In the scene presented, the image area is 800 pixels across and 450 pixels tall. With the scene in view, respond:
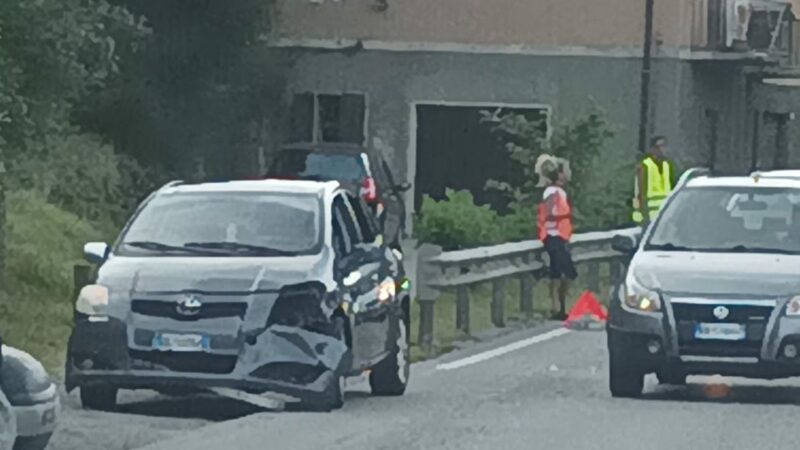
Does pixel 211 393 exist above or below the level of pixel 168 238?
below

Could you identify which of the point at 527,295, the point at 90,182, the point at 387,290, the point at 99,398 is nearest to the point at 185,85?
the point at 90,182

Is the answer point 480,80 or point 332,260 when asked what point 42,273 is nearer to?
point 332,260

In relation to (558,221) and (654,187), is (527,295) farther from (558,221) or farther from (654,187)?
(654,187)

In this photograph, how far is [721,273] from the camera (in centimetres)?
1770

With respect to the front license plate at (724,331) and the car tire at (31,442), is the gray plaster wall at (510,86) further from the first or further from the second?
the car tire at (31,442)

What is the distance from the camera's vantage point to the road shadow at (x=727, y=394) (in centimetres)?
1825

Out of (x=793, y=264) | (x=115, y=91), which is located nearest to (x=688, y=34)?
(x=115, y=91)

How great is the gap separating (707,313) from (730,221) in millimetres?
1595

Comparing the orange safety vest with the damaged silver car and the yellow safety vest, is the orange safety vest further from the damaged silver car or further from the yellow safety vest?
the damaged silver car

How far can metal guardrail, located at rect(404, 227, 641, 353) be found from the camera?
23.2 meters

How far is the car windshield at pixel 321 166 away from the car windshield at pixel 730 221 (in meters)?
12.2

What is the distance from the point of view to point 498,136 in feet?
141

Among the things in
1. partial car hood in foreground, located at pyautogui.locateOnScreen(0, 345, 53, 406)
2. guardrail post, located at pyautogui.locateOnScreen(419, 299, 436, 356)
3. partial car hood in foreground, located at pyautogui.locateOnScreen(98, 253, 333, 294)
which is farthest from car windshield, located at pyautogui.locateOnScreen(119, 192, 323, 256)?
guardrail post, located at pyautogui.locateOnScreen(419, 299, 436, 356)

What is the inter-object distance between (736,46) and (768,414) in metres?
28.4
